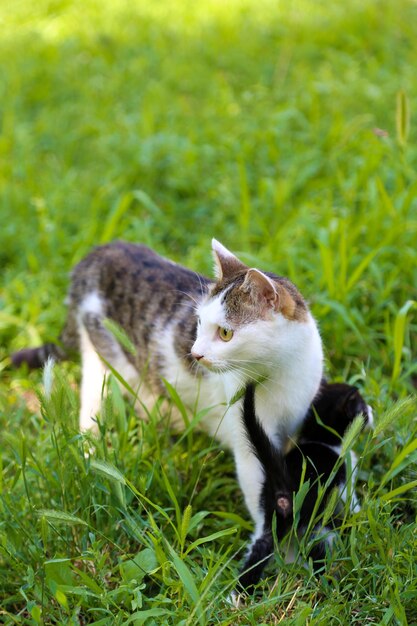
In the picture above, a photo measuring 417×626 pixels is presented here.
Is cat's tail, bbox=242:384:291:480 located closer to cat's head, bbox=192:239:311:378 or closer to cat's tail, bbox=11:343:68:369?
cat's head, bbox=192:239:311:378

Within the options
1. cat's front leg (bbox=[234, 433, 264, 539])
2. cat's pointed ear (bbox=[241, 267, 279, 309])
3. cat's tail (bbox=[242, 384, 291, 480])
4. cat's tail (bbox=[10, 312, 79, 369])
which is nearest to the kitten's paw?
cat's front leg (bbox=[234, 433, 264, 539])

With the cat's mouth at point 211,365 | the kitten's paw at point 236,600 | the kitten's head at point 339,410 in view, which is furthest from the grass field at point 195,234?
the cat's mouth at point 211,365

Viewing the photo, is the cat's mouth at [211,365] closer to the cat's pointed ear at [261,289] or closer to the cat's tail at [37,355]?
the cat's pointed ear at [261,289]

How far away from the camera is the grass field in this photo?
2328mm

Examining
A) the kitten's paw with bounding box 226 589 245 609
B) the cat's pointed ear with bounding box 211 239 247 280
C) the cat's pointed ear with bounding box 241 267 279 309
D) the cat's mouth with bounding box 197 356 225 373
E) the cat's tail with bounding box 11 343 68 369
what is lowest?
the cat's tail with bounding box 11 343 68 369

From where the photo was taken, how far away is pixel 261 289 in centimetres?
248

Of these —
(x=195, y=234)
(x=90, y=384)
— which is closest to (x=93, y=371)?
(x=90, y=384)

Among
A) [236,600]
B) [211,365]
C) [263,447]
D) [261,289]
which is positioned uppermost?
[261,289]

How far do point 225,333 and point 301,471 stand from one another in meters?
0.52

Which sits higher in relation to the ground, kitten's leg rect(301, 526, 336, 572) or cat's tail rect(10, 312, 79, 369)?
kitten's leg rect(301, 526, 336, 572)

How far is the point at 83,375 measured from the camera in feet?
11.5

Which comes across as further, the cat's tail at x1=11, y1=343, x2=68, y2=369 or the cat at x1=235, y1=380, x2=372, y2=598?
the cat's tail at x1=11, y1=343, x2=68, y2=369

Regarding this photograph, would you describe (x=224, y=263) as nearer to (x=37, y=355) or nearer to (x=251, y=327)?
(x=251, y=327)

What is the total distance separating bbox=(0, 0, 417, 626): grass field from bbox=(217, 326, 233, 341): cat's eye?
43cm
